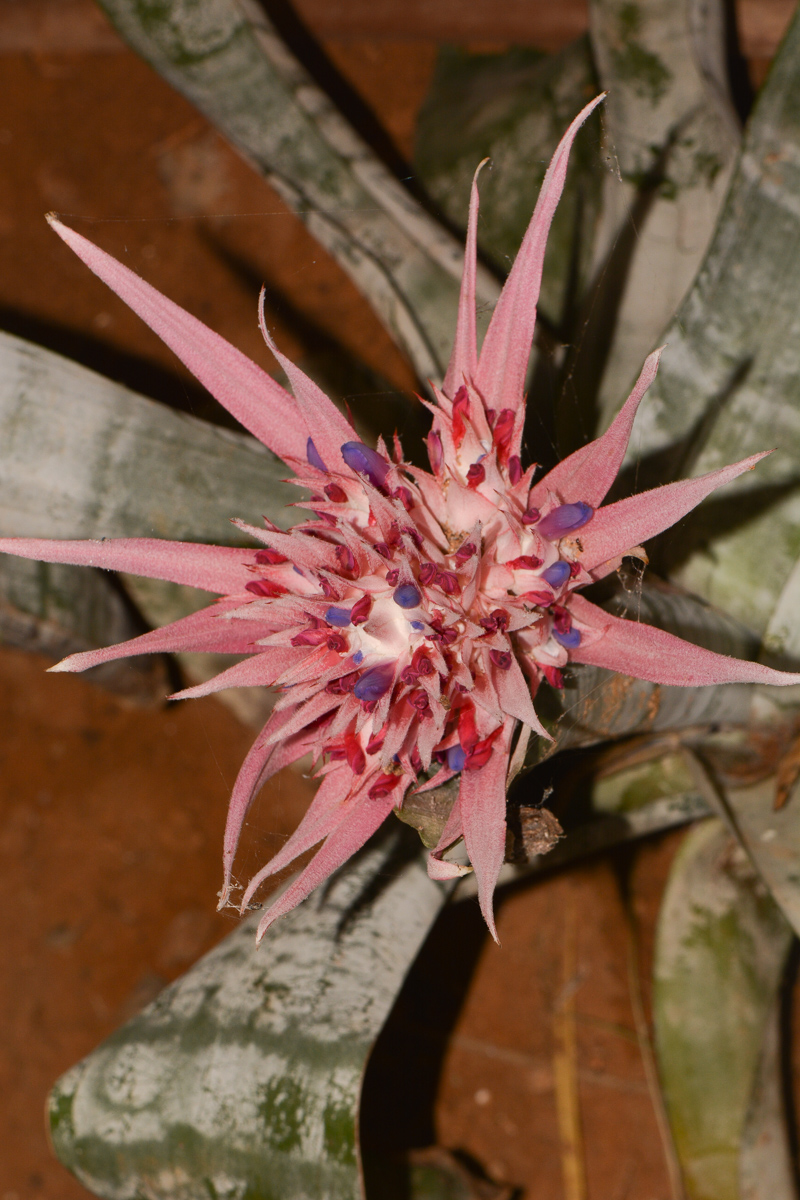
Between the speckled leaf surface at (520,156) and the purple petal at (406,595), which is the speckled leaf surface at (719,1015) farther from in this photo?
the purple petal at (406,595)

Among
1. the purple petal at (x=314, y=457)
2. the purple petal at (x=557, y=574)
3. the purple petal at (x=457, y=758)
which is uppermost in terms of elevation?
the purple petal at (x=314, y=457)

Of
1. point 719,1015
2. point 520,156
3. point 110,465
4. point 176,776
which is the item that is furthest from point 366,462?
point 176,776

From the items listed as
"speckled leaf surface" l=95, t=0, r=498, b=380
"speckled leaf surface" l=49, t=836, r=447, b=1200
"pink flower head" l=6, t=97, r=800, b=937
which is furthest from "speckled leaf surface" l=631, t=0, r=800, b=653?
"speckled leaf surface" l=49, t=836, r=447, b=1200

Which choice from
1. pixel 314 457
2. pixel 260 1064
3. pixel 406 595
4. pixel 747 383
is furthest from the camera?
pixel 747 383

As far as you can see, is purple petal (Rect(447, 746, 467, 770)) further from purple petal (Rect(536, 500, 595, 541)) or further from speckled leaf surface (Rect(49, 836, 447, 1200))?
speckled leaf surface (Rect(49, 836, 447, 1200))

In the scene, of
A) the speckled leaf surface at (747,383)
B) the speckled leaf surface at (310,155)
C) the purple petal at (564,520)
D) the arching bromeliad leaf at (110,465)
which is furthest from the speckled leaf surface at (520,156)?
the purple petal at (564,520)

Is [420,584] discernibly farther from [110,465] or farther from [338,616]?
[110,465]

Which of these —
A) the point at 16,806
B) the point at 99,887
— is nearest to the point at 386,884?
the point at 99,887
